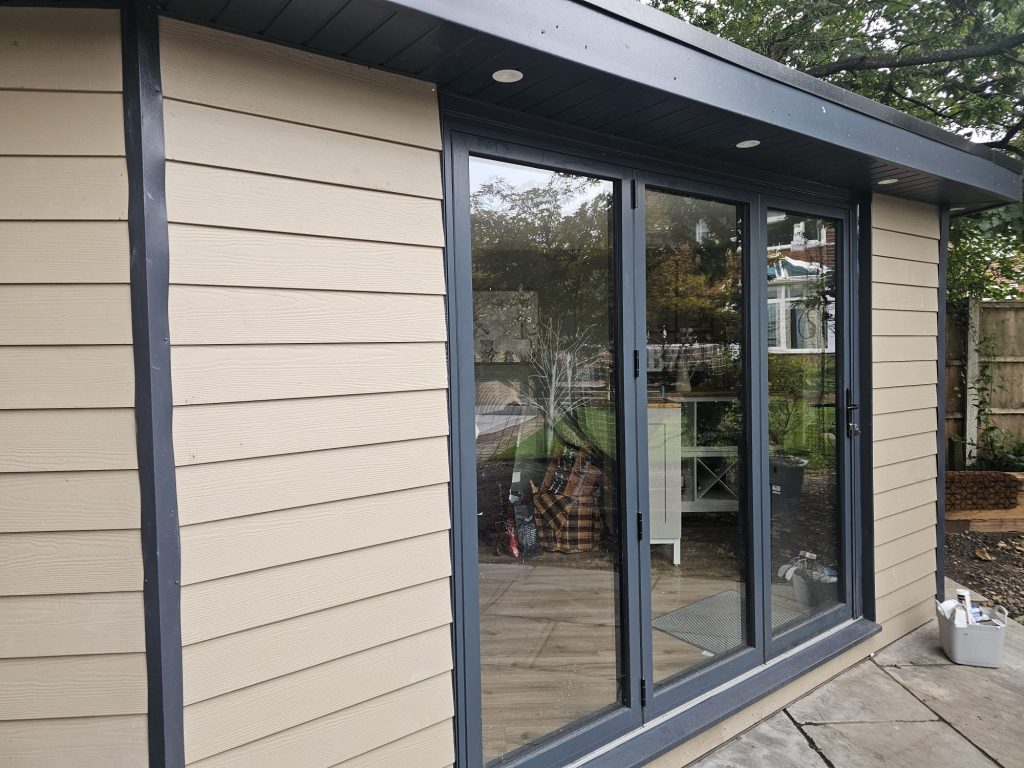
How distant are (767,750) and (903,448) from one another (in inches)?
65.5

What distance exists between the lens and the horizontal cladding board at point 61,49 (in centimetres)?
134

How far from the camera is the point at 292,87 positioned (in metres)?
1.54

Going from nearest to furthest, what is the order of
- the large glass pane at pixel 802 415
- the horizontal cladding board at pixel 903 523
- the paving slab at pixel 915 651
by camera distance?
the large glass pane at pixel 802 415 < the paving slab at pixel 915 651 < the horizontal cladding board at pixel 903 523

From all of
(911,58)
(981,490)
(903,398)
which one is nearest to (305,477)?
(903,398)

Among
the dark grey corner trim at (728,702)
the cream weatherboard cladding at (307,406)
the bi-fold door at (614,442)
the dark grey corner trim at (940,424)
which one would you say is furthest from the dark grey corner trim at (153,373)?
the dark grey corner trim at (940,424)

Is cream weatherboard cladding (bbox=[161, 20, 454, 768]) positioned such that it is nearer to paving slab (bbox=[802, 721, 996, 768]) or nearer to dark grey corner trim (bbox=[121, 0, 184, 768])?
dark grey corner trim (bbox=[121, 0, 184, 768])

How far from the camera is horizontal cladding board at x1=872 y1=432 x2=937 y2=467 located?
Result: 123 inches

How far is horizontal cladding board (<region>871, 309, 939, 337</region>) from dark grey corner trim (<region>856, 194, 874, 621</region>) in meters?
0.06

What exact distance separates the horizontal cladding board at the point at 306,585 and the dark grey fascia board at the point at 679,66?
1.22 metres

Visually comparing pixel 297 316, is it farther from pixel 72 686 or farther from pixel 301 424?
pixel 72 686

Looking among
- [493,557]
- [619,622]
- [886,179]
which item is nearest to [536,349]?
[493,557]

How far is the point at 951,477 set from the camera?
5098 mm

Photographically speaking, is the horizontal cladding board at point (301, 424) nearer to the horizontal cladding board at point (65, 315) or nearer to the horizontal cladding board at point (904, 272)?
the horizontal cladding board at point (65, 315)

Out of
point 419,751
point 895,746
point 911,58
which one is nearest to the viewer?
point 419,751
